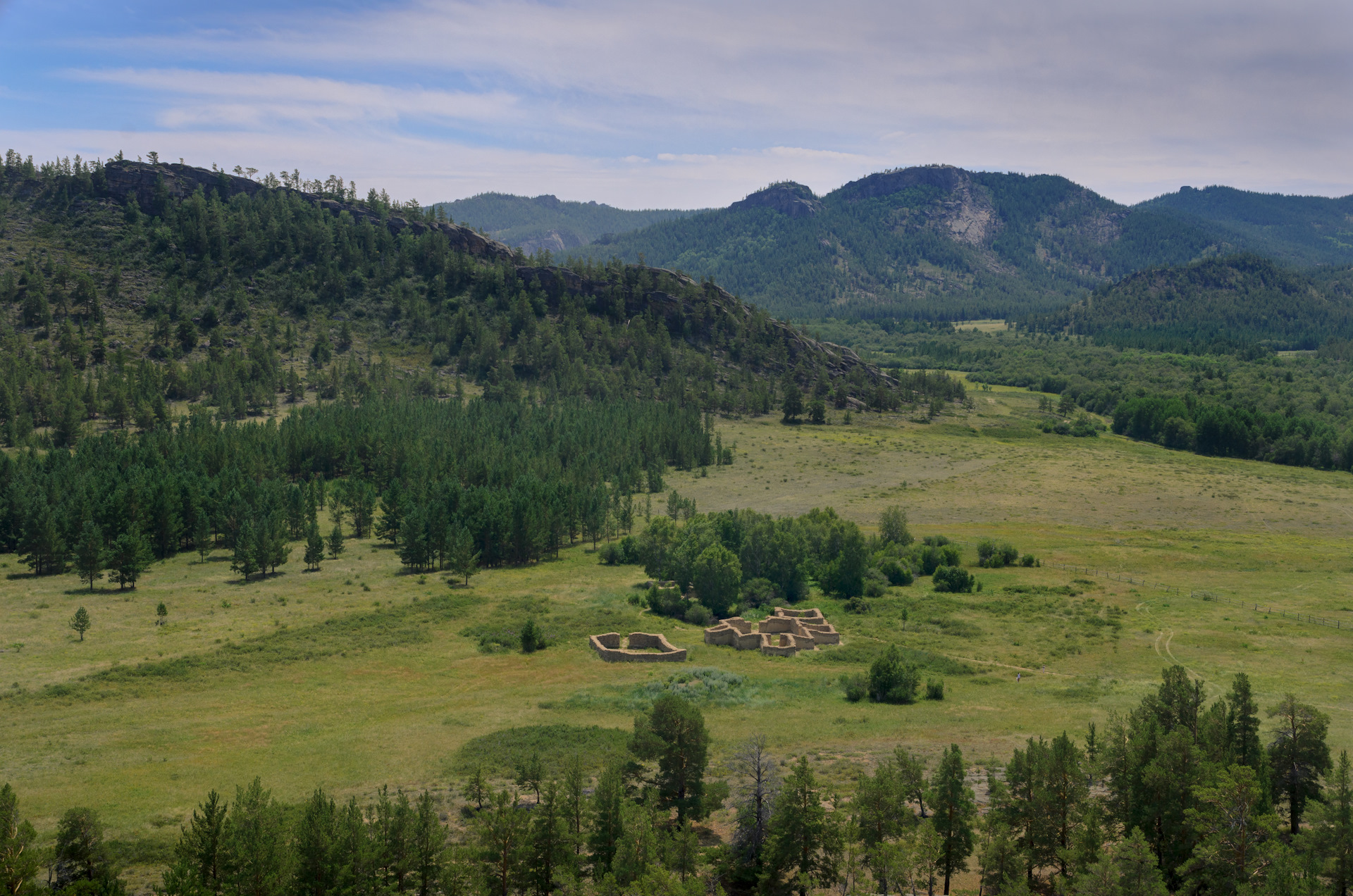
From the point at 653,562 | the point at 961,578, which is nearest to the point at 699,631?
the point at 653,562

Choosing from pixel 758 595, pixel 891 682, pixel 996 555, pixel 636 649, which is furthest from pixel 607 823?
pixel 996 555

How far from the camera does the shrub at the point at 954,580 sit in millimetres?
100125

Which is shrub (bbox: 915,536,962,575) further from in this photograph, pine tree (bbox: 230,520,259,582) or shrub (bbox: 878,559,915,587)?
pine tree (bbox: 230,520,259,582)

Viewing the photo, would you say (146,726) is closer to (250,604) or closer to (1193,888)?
(250,604)

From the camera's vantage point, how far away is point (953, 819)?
40.1m

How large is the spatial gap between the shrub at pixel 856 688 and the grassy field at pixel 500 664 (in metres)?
1.11

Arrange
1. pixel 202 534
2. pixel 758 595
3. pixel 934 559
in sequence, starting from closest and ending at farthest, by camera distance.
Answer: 1. pixel 758 595
2. pixel 934 559
3. pixel 202 534

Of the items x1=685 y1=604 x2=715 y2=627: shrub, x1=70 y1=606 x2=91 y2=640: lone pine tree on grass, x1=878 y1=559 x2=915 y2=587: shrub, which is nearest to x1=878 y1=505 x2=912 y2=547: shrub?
x1=878 y1=559 x2=915 y2=587: shrub

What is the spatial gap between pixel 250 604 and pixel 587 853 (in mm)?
60540

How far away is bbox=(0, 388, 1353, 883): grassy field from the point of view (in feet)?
173

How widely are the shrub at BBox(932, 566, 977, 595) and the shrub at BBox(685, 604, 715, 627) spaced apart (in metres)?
28.8

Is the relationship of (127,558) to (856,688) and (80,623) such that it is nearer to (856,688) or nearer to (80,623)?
(80,623)

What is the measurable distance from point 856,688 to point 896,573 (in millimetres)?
39806

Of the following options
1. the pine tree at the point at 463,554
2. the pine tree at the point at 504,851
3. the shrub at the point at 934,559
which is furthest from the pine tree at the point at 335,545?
the pine tree at the point at 504,851
